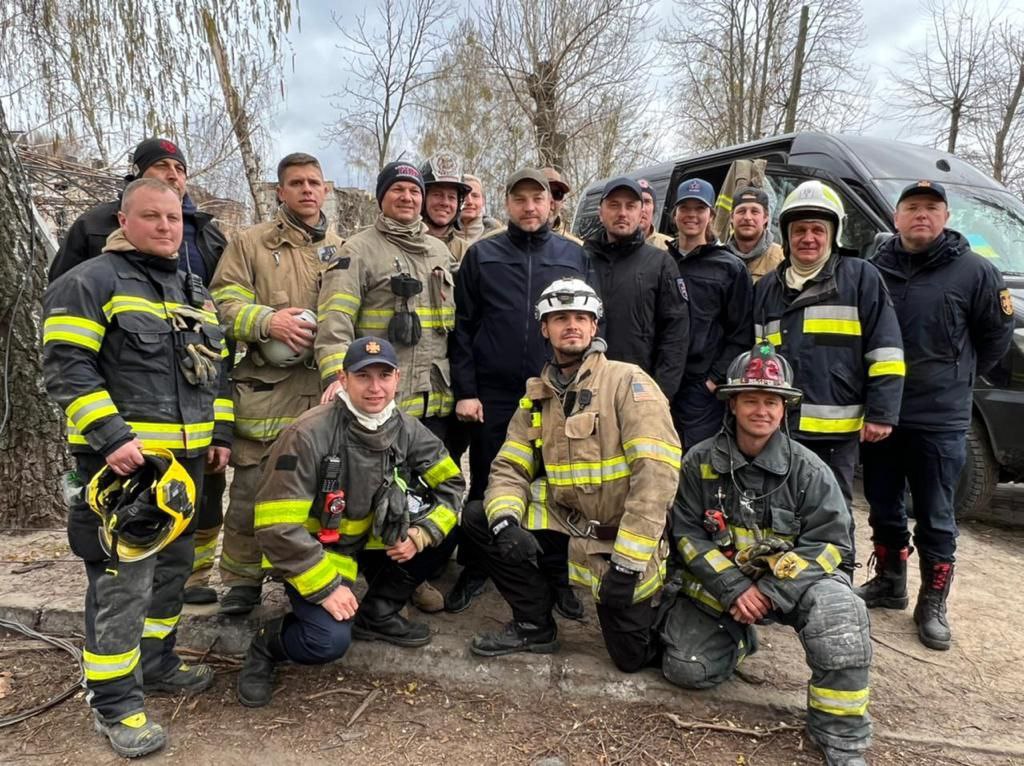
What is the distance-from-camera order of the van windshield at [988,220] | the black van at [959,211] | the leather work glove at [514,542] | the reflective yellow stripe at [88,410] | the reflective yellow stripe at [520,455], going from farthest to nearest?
the van windshield at [988,220]
the black van at [959,211]
the reflective yellow stripe at [520,455]
the leather work glove at [514,542]
the reflective yellow stripe at [88,410]

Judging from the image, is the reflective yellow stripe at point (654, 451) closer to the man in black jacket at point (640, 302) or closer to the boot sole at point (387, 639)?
the man in black jacket at point (640, 302)

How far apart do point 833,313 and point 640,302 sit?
905mm

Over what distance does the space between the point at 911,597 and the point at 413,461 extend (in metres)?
2.91

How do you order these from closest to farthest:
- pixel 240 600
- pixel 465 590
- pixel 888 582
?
1. pixel 240 600
2. pixel 465 590
3. pixel 888 582

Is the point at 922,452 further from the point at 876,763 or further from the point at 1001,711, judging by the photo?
the point at 876,763

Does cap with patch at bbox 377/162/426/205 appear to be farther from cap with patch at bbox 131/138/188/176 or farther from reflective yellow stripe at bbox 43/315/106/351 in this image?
reflective yellow stripe at bbox 43/315/106/351

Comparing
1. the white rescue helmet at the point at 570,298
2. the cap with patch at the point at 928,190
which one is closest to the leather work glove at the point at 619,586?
the white rescue helmet at the point at 570,298

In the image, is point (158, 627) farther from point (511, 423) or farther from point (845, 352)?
point (845, 352)

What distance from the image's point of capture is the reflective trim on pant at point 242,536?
10.9 ft

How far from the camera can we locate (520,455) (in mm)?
3135

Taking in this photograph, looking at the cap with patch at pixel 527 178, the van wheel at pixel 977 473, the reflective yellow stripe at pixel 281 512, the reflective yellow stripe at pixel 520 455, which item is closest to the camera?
the reflective yellow stripe at pixel 281 512

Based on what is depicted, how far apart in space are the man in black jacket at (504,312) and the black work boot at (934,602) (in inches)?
68.4

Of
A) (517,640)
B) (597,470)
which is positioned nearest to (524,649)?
(517,640)

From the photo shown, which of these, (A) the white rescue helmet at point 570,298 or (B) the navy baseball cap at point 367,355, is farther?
(A) the white rescue helmet at point 570,298
